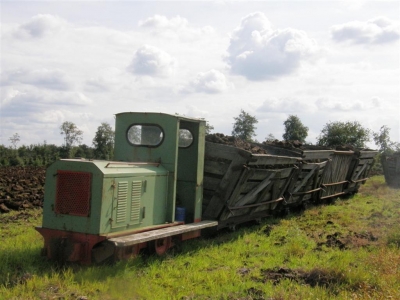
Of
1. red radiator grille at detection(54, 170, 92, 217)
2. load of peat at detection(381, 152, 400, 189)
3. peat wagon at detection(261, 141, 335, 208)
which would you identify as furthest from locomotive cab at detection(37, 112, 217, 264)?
load of peat at detection(381, 152, 400, 189)

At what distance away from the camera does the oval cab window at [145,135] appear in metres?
8.18

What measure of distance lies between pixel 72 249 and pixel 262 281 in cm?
275

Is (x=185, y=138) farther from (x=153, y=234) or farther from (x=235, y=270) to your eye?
(x=235, y=270)

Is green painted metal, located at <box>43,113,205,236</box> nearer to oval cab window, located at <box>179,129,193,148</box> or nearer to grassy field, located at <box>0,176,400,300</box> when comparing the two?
oval cab window, located at <box>179,129,193,148</box>

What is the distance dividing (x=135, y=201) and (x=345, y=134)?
30.7 meters

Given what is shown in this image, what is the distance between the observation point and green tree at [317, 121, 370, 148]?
3419cm

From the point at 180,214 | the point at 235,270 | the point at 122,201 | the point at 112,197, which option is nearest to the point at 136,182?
the point at 122,201

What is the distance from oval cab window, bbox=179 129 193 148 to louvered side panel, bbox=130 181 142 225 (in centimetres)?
161

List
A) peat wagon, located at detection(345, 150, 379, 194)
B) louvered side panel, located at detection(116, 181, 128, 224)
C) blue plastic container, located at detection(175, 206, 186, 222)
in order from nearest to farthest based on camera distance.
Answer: louvered side panel, located at detection(116, 181, 128, 224) → blue plastic container, located at detection(175, 206, 186, 222) → peat wagon, located at detection(345, 150, 379, 194)

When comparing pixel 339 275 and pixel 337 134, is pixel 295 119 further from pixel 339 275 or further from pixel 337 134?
pixel 339 275

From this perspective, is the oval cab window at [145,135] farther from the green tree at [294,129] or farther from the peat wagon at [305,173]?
the green tree at [294,129]

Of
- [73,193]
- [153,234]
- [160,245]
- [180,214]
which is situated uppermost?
[73,193]

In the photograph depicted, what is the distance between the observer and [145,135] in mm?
8328

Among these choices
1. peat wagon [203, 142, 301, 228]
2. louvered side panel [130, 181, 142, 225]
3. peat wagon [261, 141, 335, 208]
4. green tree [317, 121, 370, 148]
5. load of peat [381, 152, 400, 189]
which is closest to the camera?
louvered side panel [130, 181, 142, 225]
